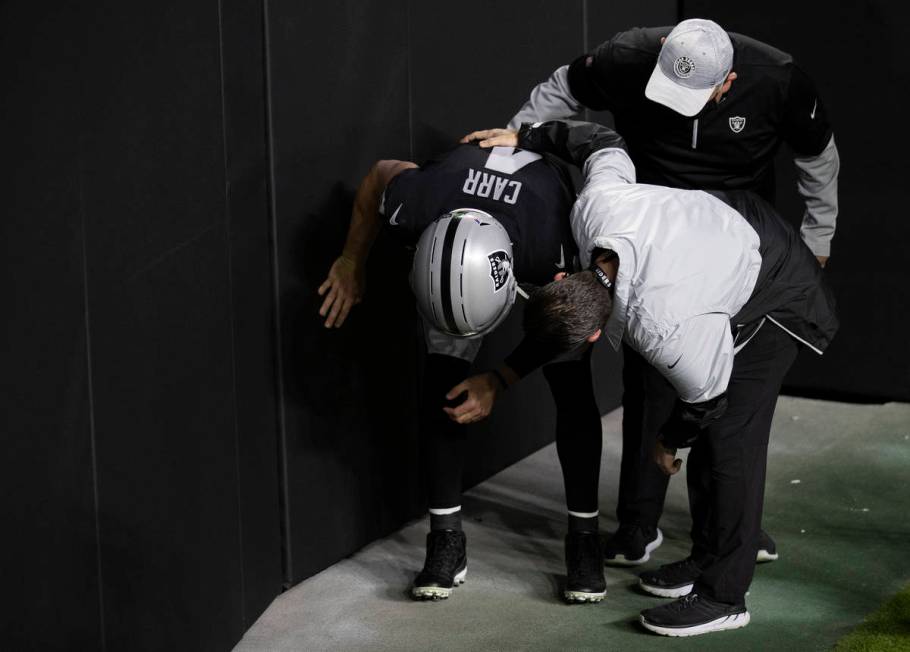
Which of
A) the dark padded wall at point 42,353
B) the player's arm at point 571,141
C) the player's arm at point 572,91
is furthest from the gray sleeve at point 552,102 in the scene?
the dark padded wall at point 42,353

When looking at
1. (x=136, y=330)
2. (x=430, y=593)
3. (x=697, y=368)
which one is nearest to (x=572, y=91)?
(x=697, y=368)

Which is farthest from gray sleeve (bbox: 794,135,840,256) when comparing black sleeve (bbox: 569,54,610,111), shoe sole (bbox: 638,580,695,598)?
shoe sole (bbox: 638,580,695,598)

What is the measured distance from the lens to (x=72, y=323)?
2309 mm

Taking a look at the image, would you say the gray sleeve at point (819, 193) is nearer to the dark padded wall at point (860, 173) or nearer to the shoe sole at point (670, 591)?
the shoe sole at point (670, 591)

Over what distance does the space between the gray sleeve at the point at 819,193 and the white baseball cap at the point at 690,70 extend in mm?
513

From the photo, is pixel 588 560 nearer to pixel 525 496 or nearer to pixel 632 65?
pixel 525 496

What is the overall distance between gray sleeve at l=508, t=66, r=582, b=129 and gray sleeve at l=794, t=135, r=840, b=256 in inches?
28.4

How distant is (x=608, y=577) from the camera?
3.75m

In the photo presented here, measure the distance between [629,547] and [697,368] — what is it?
1141 millimetres

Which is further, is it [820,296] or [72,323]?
[820,296]

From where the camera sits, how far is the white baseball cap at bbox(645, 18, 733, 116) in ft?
11.2

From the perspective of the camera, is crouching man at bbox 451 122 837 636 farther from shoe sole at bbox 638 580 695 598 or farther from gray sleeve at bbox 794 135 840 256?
gray sleeve at bbox 794 135 840 256

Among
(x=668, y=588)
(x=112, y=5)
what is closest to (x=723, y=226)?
A: (x=668, y=588)

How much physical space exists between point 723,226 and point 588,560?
1102 mm
